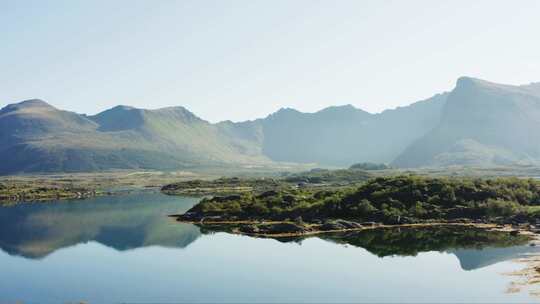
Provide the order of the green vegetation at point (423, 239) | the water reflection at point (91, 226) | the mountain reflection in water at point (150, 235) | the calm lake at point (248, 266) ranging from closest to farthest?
the calm lake at point (248, 266), the mountain reflection in water at point (150, 235), the green vegetation at point (423, 239), the water reflection at point (91, 226)

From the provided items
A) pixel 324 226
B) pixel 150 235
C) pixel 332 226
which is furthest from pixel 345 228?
pixel 150 235

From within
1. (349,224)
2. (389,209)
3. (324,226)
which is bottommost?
(324,226)

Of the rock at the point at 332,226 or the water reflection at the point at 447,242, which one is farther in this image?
the rock at the point at 332,226

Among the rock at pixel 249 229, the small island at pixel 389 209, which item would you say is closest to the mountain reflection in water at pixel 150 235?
the small island at pixel 389 209

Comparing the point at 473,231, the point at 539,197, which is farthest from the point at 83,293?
the point at 539,197

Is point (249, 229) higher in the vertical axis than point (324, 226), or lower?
lower

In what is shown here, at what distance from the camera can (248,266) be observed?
69125 millimetres

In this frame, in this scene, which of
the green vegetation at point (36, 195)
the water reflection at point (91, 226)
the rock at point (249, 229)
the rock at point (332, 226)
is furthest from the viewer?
the green vegetation at point (36, 195)

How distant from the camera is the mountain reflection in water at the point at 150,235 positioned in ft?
251

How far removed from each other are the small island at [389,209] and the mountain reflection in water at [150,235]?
5428 mm

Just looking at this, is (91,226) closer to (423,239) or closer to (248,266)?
(248,266)

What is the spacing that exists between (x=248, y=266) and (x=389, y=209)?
41.7 m

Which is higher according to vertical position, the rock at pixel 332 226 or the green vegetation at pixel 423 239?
the rock at pixel 332 226

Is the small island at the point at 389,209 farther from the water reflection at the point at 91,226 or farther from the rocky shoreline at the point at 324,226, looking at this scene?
the water reflection at the point at 91,226
